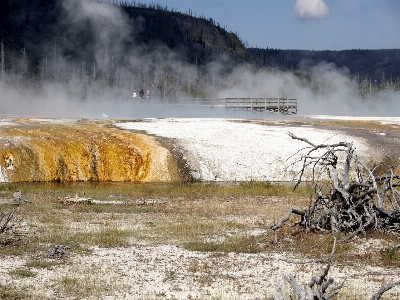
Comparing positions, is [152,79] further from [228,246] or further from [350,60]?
[350,60]

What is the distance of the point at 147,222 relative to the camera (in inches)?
537

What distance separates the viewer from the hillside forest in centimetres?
9262

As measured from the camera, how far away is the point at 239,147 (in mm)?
26172

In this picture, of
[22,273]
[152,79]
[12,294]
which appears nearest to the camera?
[12,294]

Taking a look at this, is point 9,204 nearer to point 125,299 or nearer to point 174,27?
point 125,299

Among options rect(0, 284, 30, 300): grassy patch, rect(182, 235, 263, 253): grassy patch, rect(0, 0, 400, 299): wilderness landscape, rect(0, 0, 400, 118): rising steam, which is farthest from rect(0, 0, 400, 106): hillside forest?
rect(0, 284, 30, 300): grassy patch

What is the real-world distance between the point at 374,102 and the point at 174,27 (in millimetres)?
43508

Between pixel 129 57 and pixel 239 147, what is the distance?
276 feet

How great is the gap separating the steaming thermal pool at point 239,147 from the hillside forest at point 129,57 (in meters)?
51.7

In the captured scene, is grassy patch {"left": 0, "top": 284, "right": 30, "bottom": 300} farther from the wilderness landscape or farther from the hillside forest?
the hillside forest

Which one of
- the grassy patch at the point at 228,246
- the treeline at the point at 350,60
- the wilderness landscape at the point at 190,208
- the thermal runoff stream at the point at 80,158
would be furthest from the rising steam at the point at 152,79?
the grassy patch at the point at 228,246

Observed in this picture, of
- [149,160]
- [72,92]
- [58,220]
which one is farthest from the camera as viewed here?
[72,92]

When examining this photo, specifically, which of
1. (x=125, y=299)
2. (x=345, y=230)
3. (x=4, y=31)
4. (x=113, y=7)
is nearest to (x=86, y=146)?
(x=345, y=230)

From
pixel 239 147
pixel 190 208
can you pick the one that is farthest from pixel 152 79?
pixel 190 208
